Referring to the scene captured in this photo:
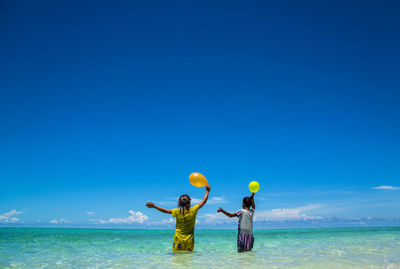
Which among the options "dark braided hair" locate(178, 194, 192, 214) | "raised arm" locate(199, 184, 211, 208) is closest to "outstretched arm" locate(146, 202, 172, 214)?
"dark braided hair" locate(178, 194, 192, 214)

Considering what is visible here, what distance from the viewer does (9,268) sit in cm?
714

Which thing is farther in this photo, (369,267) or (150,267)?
(150,267)

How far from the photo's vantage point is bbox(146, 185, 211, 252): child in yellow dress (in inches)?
256

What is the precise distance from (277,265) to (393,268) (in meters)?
2.19

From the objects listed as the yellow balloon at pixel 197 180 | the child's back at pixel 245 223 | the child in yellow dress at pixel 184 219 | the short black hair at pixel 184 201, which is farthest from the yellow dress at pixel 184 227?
the child's back at pixel 245 223

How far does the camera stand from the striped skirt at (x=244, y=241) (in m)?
7.63

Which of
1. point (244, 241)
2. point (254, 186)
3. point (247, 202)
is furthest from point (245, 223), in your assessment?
point (254, 186)

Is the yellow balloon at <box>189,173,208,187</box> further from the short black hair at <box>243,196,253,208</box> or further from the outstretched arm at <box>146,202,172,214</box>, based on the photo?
the short black hair at <box>243,196,253,208</box>

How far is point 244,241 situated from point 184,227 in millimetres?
1987

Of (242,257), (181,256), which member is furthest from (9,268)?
(242,257)

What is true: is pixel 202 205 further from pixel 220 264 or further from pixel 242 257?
pixel 242 257

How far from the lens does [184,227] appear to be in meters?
6.59

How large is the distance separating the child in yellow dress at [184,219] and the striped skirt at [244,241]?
1532 mm

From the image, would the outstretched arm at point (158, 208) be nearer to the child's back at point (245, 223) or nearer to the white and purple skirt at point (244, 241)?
the child's back at point (245, 223)
